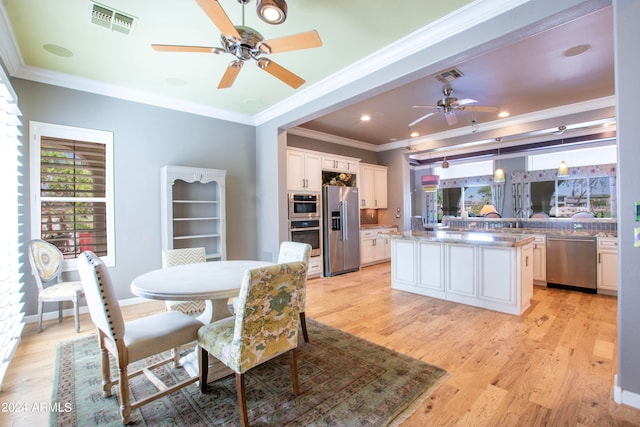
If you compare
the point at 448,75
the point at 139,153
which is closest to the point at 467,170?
the point at 448,75

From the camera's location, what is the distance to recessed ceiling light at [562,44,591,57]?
289cm

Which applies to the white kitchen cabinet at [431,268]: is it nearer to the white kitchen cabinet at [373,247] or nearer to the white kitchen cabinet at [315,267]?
the white kitchen cabinet at [315,267]

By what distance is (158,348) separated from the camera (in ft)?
6.06

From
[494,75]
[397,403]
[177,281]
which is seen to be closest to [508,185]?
[494,75]

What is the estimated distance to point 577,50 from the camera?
9.72 ft

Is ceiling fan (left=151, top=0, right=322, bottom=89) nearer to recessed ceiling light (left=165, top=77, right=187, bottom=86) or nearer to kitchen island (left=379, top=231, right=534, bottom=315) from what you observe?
recessed ceiling light (left=165, top=77, right=187, bottom=86)

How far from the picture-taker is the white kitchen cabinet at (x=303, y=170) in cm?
513

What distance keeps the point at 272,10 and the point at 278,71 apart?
1.88 feet

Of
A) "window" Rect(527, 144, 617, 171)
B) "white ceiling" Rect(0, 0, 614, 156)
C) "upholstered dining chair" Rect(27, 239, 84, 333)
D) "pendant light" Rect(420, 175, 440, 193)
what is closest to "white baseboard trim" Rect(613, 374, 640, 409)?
"white ceiling" Rect(0, 0, 614, 156)

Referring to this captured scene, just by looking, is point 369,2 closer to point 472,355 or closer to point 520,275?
point 472,355

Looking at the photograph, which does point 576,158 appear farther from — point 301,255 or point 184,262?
point 184,262

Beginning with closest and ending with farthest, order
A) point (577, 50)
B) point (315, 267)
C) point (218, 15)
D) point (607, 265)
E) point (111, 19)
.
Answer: point (218, 15)
point (111, 19)
point (577, 50)
point (607, 265)
point (315, 267)

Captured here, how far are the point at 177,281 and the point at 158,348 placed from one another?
46cm

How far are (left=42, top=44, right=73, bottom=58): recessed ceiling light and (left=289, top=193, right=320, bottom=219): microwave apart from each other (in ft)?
10.4
